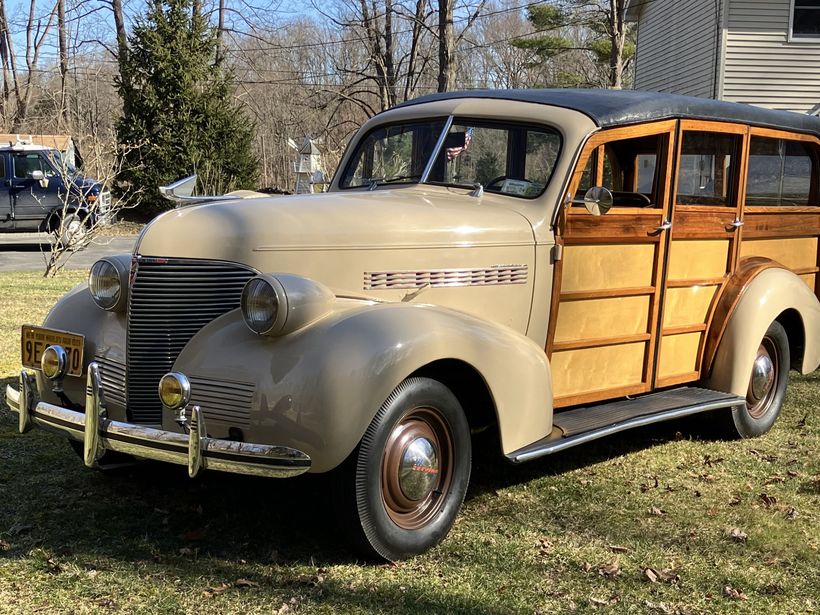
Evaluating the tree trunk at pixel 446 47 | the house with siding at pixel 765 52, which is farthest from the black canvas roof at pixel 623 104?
the house with siding at pixel 765 52

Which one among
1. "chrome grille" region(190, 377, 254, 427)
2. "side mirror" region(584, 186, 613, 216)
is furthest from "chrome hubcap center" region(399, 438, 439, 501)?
"side mirror" region(584, 186, 613, 216)

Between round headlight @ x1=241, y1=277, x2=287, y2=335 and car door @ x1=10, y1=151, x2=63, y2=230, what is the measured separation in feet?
55.9

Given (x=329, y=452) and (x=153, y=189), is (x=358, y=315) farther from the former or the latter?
(x=153, y=189)

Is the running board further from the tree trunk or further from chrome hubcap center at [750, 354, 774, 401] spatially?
the tree trunk

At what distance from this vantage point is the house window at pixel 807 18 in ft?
52.7

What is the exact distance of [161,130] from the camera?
2278 centimetres

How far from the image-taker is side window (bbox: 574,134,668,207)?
4691 millimetres

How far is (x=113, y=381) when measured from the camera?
11.9 feet

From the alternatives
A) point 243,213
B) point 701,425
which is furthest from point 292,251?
point 701,425

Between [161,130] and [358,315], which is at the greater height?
[161,130]

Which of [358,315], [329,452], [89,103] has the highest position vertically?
[89,103]

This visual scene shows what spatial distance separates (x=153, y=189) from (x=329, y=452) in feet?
69.6

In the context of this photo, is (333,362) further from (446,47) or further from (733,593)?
(446,47)

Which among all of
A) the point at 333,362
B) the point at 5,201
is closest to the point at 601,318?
the point at 333,362
